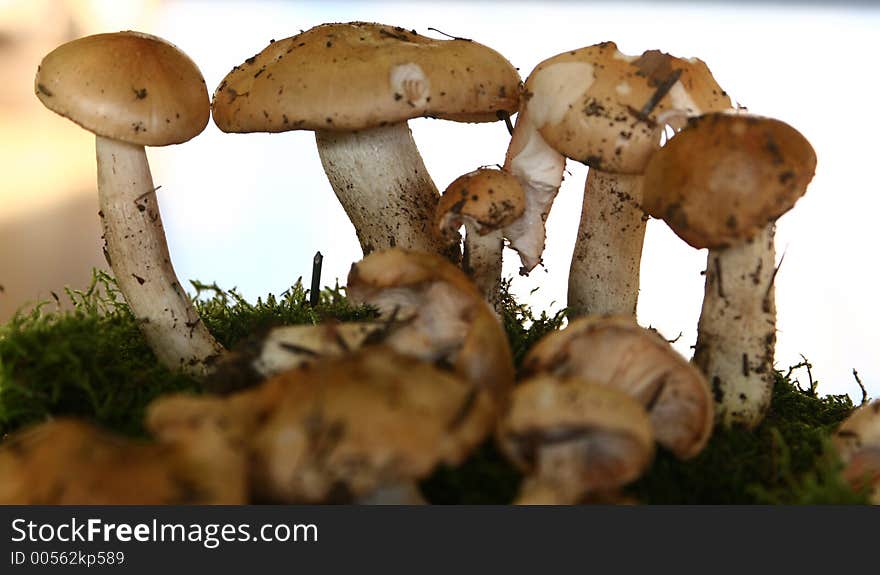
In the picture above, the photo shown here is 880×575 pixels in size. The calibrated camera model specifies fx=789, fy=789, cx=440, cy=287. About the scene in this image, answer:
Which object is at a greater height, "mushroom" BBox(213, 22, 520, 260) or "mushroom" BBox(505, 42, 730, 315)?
"mushroom" BBox(213, 22, 520, 260)

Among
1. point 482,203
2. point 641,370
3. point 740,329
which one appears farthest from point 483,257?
point 641,370

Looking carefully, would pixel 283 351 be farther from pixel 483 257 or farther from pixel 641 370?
pixel 483 257

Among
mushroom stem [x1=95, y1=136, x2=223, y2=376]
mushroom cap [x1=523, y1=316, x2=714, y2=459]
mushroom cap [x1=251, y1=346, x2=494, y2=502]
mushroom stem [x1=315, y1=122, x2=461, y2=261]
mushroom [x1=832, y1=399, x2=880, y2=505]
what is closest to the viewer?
mushroom cap [x1=251, y1=346, x2=494, y2=502]

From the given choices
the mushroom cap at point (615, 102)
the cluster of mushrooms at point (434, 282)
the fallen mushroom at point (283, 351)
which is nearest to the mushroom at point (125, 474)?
the cluster of mushrooms at point (434, 282)

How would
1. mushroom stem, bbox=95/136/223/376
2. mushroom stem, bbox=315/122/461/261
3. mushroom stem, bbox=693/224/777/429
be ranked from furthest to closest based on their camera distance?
mushroom stem, bbox=315/122/461/261 → mushroom stem, bbox=95/136/223/376 → mushroom stem, bbox=693/224/777/429

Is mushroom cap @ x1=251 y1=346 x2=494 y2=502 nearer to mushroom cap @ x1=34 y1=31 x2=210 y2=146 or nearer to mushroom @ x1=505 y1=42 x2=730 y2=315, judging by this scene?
mushroom @ x1=505 y1=42 x2=730 y2=315

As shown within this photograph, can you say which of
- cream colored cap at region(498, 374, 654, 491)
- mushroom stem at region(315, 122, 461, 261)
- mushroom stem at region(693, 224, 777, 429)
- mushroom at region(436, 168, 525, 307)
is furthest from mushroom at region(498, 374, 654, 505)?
mushroom stem at region(315, 122, 461, 261)
